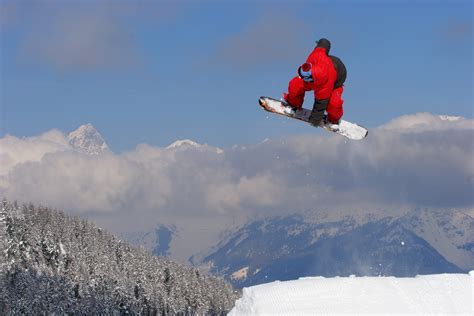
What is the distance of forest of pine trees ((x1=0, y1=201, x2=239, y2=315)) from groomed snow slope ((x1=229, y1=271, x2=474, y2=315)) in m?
100

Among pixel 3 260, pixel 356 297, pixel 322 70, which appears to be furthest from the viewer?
pixel 3 260

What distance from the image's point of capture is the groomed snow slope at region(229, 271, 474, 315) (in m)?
8.23

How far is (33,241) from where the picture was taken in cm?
12081

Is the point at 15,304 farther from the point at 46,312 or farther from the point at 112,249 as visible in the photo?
the point at 112,249

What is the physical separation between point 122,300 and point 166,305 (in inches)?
502

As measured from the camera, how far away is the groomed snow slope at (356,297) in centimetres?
823

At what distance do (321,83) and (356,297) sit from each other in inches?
369

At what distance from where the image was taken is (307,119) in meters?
19.3

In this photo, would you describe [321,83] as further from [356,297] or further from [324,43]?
[356,297]

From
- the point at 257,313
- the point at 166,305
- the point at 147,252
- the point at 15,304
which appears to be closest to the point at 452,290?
the point at 257,313

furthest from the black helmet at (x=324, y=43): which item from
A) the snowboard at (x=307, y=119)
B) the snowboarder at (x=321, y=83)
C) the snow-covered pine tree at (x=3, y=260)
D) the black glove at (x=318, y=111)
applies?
the snow-covered pine tree at (x=3, y=260)

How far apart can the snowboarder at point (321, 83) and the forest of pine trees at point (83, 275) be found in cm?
9186

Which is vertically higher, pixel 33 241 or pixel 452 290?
pixel 33 241

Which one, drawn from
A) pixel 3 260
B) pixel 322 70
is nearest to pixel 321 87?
pixel 322 70
